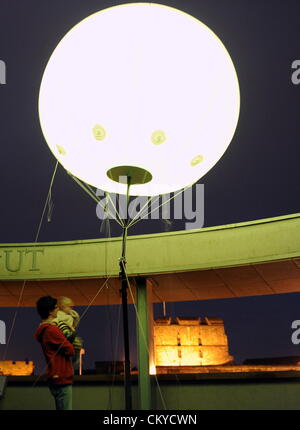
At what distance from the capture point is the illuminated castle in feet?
65.2

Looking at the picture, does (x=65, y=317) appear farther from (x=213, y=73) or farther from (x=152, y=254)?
(x=152, y=254)

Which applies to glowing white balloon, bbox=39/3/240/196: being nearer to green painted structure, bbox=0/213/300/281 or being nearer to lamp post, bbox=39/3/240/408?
lamp post, bbox=39/3/240/408

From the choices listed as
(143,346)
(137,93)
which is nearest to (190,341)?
(143,346)

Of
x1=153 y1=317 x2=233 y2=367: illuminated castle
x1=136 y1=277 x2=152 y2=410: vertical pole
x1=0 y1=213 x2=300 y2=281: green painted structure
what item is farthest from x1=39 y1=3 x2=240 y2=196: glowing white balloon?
x1=153 y1=317 x2=233 y2=367: illuminated castle

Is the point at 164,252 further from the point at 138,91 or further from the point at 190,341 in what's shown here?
the point at 190,341

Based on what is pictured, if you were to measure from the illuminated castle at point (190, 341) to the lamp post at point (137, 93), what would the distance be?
16.1m

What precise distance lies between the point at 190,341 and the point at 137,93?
1915cm

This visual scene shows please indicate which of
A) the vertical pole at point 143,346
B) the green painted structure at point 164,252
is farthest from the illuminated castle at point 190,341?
the green painted structure at point 164,252

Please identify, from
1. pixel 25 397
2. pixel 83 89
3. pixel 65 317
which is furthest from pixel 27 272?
pixel 83 89

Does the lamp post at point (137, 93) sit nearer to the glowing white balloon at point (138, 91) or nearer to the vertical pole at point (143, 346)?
the glowing white balloon at point (138, 91)

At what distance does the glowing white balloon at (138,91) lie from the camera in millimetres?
3693

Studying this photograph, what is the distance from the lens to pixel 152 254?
11656mm

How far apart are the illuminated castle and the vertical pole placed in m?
7.58
